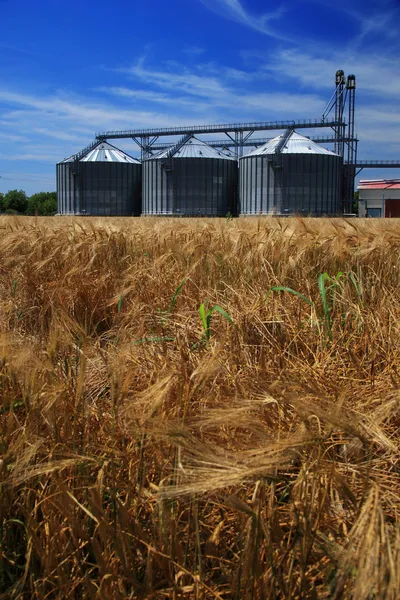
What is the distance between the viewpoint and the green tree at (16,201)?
92019 millimetres

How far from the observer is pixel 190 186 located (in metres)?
39.7

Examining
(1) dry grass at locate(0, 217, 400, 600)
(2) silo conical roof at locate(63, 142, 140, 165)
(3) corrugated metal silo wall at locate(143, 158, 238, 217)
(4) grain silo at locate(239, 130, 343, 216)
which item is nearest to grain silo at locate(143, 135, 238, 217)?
(3) corrugated metal silo wall at locate(143, 158, 238, 217)

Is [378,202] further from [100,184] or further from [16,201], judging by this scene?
[16,201]

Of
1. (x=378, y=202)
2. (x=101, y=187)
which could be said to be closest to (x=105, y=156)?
(x=101, y=187)

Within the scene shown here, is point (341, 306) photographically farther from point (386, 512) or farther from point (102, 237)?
point (102, 237)

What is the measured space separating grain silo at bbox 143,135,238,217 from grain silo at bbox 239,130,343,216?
2.80 m

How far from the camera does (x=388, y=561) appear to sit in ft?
2.59

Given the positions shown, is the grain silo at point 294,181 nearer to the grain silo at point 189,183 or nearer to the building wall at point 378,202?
the grain silo at point 189,183

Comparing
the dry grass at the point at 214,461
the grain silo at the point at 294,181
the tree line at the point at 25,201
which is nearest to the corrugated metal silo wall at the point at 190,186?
the grain silo at the point at 294,181

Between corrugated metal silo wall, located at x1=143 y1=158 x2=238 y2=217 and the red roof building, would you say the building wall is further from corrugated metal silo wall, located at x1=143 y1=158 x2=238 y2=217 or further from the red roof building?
corrugated metal silo wall, located at x1=143 y1=158 x2=238 y2=217

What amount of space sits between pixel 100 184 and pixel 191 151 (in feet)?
26.0

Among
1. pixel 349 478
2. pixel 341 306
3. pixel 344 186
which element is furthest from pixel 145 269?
pixel 344 186

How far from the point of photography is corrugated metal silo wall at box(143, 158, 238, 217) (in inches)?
1556

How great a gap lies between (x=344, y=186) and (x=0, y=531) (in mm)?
42100
